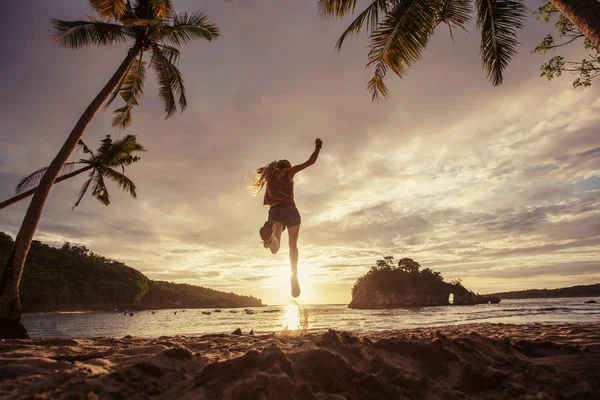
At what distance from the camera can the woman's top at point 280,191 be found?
16.4 ft

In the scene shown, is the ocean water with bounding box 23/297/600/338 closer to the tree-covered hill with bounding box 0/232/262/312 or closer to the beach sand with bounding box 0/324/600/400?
the beach sand with bounding box 0/324/600/400

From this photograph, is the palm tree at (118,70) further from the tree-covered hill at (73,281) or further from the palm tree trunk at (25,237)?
the tree-covered hill at (73,281)

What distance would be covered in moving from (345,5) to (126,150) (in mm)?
14083

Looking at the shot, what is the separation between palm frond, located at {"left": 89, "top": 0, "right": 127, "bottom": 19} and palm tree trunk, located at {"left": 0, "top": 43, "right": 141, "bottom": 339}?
1797 millimetres

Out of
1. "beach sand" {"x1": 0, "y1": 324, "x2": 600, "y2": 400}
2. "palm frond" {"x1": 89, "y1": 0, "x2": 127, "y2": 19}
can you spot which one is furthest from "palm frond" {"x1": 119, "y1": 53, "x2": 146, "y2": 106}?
"beach sand" {"x1": 0, "y1": 324, "x2": 600, "y2": 400}

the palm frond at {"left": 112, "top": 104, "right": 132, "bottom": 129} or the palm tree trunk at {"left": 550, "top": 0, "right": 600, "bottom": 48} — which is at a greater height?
the palm frond at {"left": 112, "top": 104, "right": 132, "bottom": 129}

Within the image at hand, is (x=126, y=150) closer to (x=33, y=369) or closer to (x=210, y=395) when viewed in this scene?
(x=33, y=369)

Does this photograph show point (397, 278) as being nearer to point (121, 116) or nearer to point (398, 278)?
point (398, 278)

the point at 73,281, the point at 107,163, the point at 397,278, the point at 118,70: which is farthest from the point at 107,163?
the point at 397,278

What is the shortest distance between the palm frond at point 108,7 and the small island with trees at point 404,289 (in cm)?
8421

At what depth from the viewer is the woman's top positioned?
4992 mm

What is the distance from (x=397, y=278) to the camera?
85438mm

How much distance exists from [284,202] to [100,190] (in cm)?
1494

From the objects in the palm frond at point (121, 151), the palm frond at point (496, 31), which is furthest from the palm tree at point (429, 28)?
the palm frond at point (121, 151)
